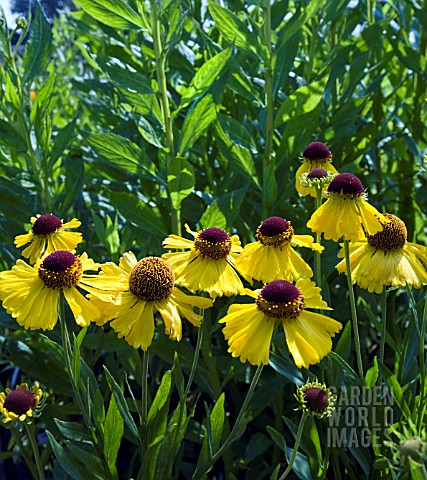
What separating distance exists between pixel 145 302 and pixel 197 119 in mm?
571

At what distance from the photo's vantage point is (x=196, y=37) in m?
1.75

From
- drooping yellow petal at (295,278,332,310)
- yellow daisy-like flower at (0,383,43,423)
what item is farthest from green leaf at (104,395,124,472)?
drooping yellow petal at (295,278,332,310)

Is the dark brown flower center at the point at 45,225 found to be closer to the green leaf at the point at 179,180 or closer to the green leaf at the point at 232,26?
the green leaf at the point at 179,180

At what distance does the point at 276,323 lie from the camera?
33.1 inches

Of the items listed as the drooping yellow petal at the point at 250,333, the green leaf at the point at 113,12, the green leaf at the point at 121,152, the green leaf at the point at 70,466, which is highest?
the green leaf at the point at 113,12

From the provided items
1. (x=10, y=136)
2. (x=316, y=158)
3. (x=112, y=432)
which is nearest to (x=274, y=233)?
(x=316, y=158)

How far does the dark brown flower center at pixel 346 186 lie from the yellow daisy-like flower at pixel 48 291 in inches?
14.1

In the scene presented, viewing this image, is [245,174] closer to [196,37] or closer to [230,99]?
[230,99]

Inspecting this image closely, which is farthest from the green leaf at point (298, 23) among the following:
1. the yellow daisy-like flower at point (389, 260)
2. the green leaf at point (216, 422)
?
the green leaf at point (216, 422)

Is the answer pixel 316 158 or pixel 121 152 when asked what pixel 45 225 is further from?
pixel 316 158

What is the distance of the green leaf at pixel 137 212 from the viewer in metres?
1.36

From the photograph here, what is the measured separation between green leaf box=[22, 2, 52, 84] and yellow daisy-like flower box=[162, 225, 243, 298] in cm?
73

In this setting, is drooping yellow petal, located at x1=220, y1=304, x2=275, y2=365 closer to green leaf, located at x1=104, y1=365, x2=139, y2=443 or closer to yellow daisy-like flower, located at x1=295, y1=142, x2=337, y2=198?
green leaf, located at x1=104, y1=365, x2=139, y2=443

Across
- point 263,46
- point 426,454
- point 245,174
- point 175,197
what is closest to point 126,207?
point 175,197
